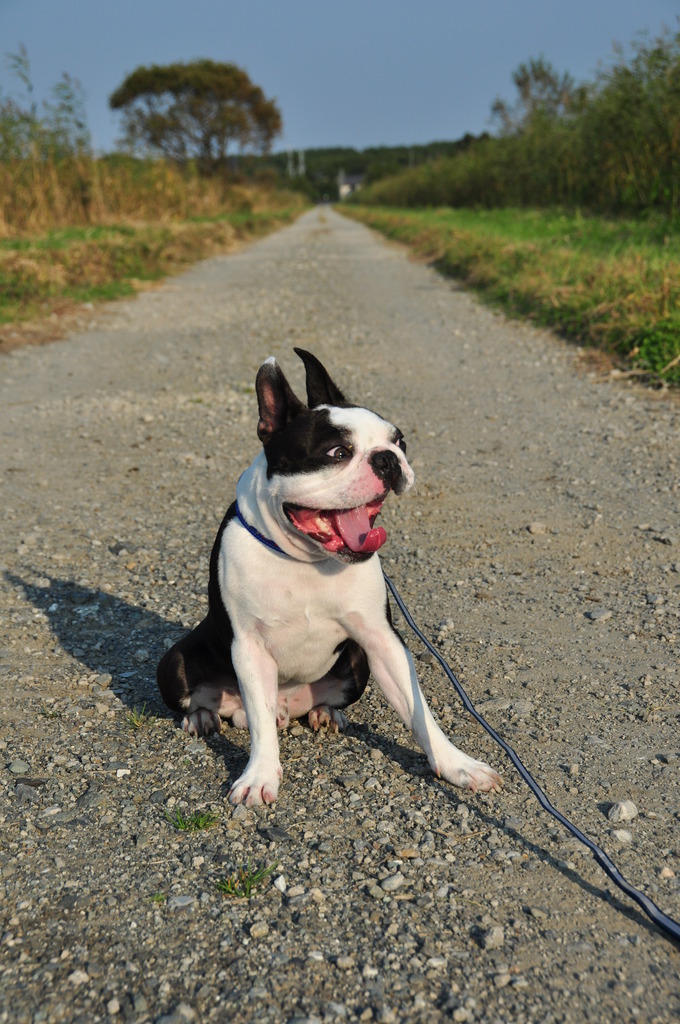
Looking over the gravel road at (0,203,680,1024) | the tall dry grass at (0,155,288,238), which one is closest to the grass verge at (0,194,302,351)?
the tall dry grass at (0,155,288,238)

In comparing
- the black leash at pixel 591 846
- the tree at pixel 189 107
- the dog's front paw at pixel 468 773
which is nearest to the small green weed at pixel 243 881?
the dog's front paw at pixel 468 773

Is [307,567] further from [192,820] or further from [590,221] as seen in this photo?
[590,221]

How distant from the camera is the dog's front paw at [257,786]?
2.50 meters

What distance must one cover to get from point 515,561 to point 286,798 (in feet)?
6.32

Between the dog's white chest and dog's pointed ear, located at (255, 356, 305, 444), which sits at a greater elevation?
dog's pointed ear, located at (255, 356, 305, 444)

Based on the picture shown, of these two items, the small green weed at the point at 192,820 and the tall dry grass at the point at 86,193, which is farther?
the tall dry grass at the point at 86,193

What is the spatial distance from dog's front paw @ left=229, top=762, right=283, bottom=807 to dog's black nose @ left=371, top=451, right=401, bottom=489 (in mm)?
826

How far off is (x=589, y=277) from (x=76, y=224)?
11.0 m

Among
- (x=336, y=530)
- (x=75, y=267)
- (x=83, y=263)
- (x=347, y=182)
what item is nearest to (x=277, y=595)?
(x=336, y=530)

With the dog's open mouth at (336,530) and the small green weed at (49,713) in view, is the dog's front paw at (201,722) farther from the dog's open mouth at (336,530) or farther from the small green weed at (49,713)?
the dog's open mouth at (336,530)

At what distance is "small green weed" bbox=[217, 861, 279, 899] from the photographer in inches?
84.1

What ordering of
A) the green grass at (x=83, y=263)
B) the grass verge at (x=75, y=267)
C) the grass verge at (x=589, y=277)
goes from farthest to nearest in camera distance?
the green grass at (x=83, y=263) < the grass verge at (x=75, y=267) < the grass verge at (x=589, y=277)

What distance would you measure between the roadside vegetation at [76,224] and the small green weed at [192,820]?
26.3 ft

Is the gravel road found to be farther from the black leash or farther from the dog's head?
the dog's head
